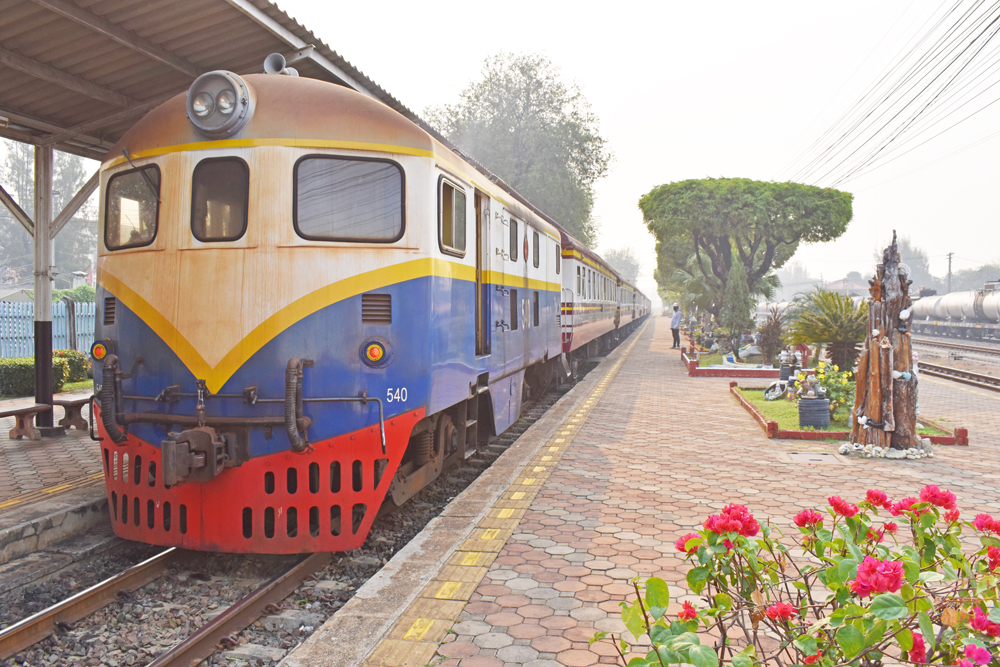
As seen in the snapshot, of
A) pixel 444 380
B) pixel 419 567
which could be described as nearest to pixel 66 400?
pixel 444 380

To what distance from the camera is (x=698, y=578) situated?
2469mm

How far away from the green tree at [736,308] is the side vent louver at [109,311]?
17.9 metres

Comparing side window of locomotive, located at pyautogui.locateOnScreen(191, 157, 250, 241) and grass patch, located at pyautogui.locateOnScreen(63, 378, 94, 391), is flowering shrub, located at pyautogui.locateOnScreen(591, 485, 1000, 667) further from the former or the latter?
grass patch, located at pyautogui.locateOnScreen(63, 378, 94, 391)

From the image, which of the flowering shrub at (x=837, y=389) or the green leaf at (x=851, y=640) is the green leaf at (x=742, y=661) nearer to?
the green leaf at (x=851, y=640)

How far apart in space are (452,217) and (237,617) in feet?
10.6

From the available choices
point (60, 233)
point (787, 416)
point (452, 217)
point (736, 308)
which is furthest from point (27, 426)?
point (60, 233)

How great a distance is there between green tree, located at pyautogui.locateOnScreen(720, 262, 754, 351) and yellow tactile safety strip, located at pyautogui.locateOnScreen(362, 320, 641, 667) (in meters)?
14.9

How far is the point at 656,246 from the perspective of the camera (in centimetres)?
3266

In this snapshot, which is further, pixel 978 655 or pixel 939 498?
pixel 939 498

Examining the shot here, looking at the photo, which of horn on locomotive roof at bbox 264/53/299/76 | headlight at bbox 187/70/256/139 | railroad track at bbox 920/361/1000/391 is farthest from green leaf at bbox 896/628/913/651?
railroad track at bbox 920/361/1000/391

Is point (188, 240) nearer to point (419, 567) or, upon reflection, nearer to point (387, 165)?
point (387, 165)

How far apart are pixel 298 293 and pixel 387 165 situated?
43.0 inches

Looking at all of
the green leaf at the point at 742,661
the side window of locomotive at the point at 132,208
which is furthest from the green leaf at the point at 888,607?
the side window of locomotive at the point at 132,208

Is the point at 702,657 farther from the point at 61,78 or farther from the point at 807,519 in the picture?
the point at 61,78
